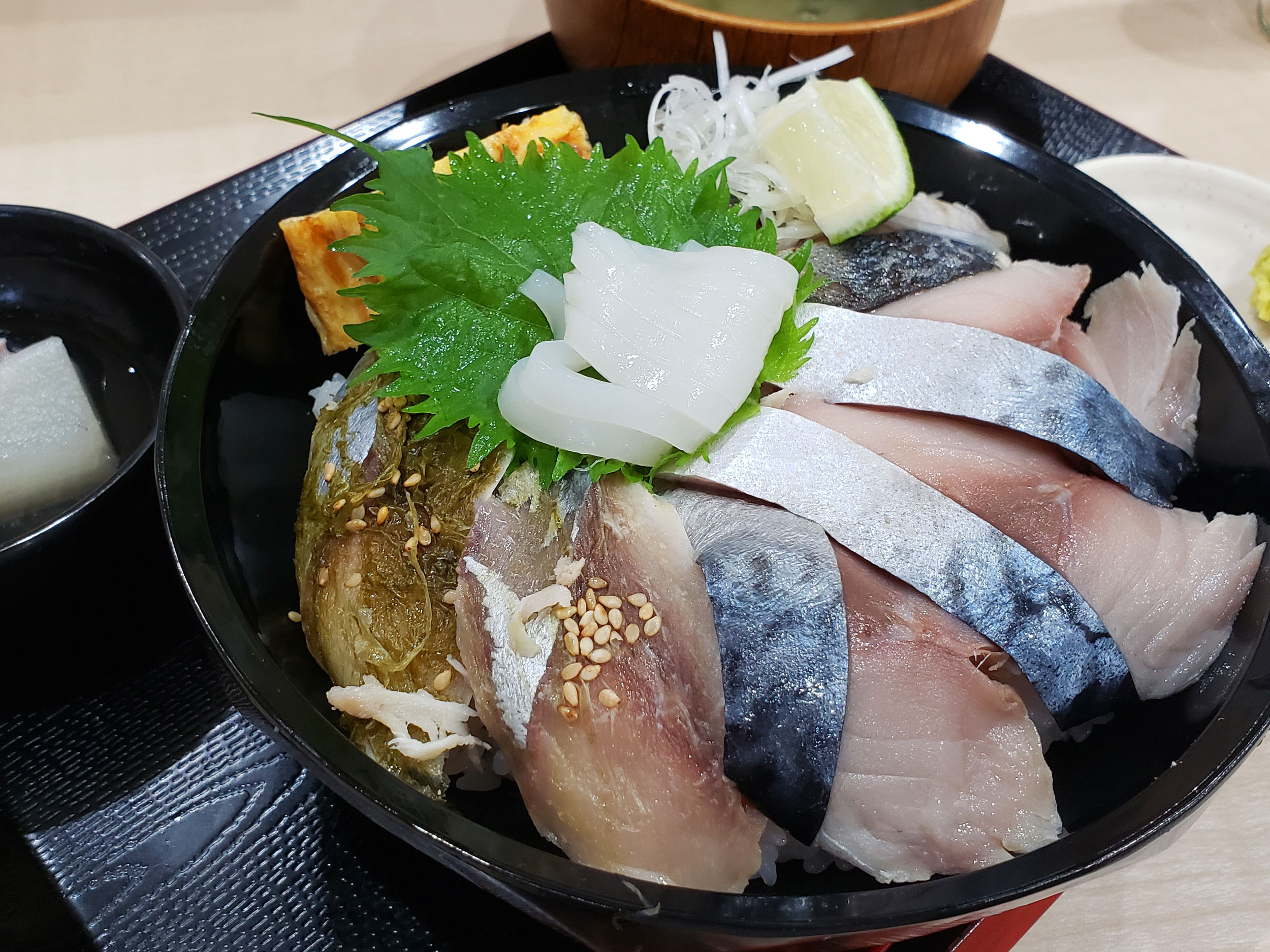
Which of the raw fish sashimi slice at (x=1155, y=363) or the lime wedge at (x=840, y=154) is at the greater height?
the lime wedge at (x=840, y=154)

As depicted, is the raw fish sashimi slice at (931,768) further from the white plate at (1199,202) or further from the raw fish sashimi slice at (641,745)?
the white plate at (1199,202)

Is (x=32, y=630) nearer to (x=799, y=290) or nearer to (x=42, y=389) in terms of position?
(x=42, y=389)

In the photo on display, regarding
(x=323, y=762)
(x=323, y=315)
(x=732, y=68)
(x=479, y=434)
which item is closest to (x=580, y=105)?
(x=732, y=68)

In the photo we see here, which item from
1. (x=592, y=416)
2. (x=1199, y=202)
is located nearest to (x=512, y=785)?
(x=592, y=416)

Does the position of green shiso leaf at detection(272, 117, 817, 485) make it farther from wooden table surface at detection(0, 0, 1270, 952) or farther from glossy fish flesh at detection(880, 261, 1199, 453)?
wooden table surface at detection(0, 0, 1270, 952)

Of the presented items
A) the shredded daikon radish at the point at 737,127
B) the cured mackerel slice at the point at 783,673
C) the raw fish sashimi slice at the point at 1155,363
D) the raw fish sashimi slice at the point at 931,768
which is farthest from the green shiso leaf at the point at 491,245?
the raw fish sashimi slice at the point at 1155,363

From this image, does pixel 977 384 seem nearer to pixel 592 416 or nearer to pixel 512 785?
pixel 592 416

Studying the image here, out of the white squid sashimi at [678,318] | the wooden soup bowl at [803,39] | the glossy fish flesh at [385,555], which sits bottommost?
the glossy fish flesh at [385,555]

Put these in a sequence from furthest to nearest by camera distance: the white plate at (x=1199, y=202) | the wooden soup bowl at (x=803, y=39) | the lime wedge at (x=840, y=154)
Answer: the white plate at (x=1199, y=202) → the wooden soup bowl at (x=803, y=39) → the lime wedge at (x=840, y=154)
